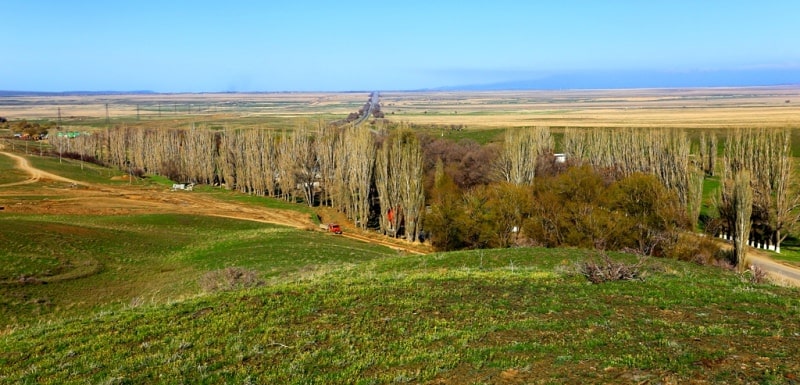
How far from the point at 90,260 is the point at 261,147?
50.2m

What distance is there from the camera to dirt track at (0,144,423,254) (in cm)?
5634

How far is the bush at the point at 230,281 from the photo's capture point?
2045 cm

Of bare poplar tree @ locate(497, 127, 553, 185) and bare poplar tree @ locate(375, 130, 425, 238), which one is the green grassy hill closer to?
bare poplar tree @ locate(375, 130, 425, 238)

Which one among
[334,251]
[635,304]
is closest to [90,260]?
[334,251]

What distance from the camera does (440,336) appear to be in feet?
39.1

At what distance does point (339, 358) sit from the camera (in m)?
10.9

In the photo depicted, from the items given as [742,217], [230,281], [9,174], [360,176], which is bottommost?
[742,217]

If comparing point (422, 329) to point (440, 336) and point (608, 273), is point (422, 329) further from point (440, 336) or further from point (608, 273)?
point (608, 273)

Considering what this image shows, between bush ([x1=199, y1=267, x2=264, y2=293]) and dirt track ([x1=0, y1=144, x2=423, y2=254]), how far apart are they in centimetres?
2474

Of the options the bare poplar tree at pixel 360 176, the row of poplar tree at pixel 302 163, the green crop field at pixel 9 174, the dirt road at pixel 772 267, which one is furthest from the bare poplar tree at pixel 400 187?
the green crop field at pixel 9 174

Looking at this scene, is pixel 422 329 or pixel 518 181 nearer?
pixel 422 329

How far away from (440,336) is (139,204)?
6069 centimetres

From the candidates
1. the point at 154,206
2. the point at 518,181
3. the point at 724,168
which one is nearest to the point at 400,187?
the point at 518,181

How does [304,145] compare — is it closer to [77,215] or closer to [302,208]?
[302,208]
